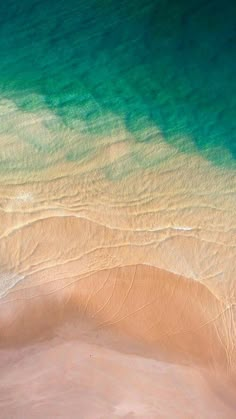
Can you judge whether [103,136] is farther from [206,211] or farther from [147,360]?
[147,360]

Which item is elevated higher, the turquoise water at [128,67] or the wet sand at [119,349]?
the turquoise water at [128,67]

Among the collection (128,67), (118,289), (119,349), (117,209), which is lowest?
(119,349)

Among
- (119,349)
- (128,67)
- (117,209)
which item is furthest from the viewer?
(128,67)

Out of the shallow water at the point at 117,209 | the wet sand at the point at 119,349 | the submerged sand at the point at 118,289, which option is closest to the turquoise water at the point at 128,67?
the shallow water at the point at 117,209

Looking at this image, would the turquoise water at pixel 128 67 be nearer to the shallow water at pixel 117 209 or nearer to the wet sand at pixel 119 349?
the shallow water at pixel 117 209

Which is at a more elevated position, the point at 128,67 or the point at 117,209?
the point at 128,67

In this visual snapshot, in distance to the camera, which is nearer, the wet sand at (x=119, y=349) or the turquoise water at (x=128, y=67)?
the wet sand at (x=119, y=349)

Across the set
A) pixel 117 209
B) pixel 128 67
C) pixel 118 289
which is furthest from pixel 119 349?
pixel 128 67

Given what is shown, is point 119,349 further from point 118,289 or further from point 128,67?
point 128,67
